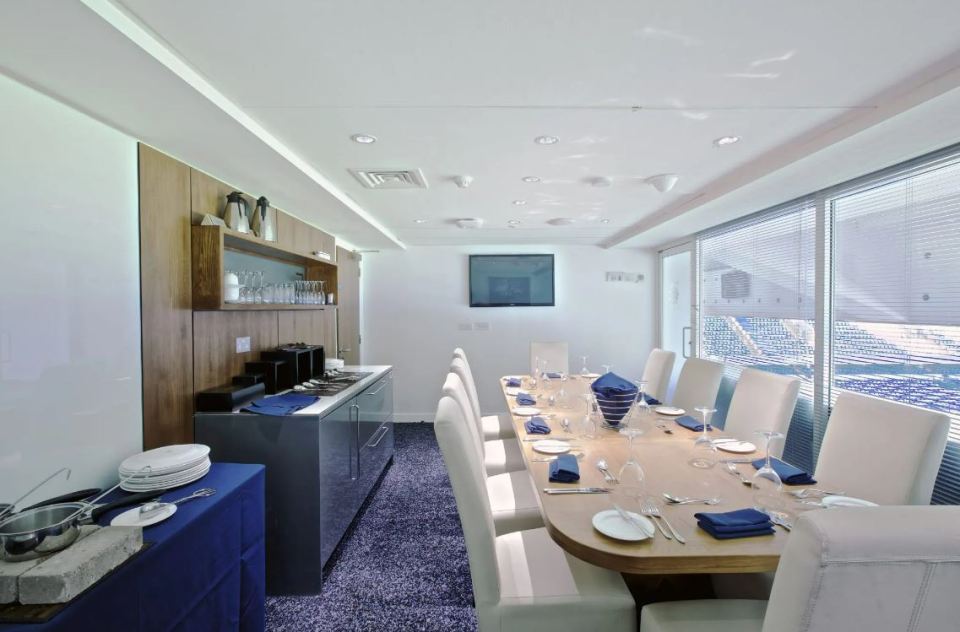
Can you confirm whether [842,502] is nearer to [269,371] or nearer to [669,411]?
[669,411]

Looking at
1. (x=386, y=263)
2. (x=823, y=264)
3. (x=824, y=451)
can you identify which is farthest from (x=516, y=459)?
(x=386, y=263)

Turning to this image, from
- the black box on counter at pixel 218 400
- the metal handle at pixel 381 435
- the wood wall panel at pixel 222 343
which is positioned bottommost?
the metal handle at pixel 381 435

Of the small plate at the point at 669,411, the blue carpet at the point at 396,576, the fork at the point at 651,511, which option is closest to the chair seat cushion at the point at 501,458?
Answer: the blue carpet at the point at 396,576

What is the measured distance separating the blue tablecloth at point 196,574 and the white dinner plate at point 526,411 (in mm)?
1493

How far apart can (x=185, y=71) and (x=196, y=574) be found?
172 centimetres

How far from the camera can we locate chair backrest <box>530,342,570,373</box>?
15.0ft

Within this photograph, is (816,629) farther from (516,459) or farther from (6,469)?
(6,469)

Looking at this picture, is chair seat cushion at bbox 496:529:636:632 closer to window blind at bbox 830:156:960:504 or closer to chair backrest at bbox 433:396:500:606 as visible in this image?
chair backrest at bbox 433:396:500:606

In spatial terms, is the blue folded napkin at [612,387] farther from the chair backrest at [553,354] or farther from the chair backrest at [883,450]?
the chair backrest at [553,354]

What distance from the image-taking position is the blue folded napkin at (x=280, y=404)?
2.18 meters

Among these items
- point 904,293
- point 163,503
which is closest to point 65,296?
point 163,503

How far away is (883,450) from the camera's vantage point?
5.42ft

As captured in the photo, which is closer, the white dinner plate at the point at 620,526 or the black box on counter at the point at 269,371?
the white dinner plate at the point at 620,526

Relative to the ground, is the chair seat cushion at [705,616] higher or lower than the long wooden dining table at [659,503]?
lower
